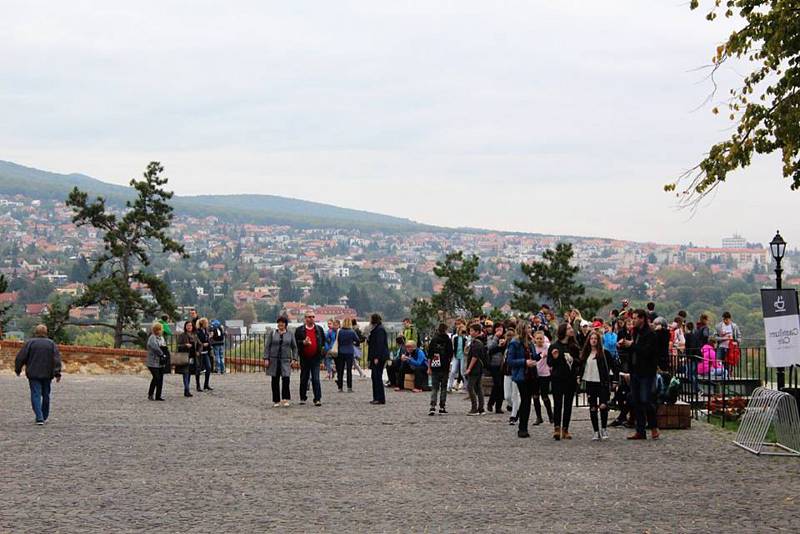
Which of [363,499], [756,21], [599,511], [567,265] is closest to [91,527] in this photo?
[363,499]

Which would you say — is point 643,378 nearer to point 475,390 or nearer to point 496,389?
point 475,390

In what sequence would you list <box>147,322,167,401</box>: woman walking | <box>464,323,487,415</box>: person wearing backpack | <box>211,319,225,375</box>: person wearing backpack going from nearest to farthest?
<box>464,323,487,415</box>: person wearing backpack → <box>147,322,167,401</box>: woman walking → <box>211,319,225,375</box>: person wearing backpack

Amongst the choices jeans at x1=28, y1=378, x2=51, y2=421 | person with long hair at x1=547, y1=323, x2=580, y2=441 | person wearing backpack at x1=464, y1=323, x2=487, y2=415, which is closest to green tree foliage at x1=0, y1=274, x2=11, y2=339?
jeans at x1=28, y1=378, x2=51, y2=421

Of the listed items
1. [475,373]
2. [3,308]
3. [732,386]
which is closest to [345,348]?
[475,373]

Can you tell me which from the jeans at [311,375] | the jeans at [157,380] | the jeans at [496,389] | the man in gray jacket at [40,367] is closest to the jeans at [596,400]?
the jeans at [496,389]

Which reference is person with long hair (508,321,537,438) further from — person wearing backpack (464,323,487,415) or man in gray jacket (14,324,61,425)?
man in gray jacket (14,324,61,425)

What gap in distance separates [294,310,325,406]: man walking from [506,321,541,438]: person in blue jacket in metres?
5.35

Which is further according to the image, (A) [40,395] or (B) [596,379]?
(A) [40,395]

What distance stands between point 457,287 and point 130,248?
1885cm

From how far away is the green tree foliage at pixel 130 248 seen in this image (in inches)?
1866

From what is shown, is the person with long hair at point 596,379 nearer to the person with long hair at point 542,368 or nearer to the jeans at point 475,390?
the person with long hair at point 542,368

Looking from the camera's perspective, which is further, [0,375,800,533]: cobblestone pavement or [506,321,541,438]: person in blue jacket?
[506,321,541,438]: person in blue jacket

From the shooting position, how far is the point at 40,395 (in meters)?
19.4

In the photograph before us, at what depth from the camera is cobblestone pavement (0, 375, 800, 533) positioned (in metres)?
10.8
